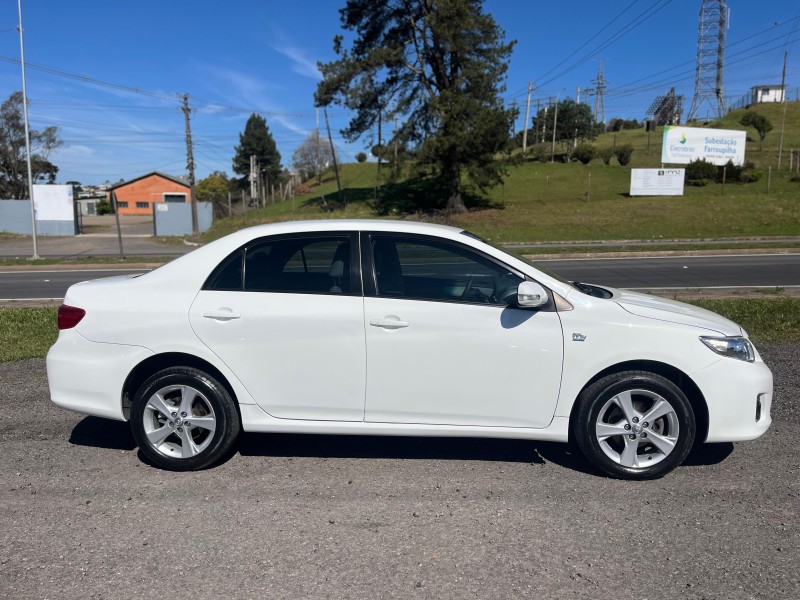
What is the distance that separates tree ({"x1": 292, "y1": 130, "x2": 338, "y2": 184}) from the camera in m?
92.9

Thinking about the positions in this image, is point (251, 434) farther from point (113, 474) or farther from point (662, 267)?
point (662, 267)

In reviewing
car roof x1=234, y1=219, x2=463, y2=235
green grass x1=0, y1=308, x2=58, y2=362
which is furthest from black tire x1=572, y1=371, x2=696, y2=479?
green grass x1=0, y1=308, x2=58, y2=362

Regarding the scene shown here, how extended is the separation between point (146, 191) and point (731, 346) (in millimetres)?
95005

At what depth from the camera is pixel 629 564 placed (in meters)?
3.25

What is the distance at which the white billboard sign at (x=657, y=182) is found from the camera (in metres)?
38.1

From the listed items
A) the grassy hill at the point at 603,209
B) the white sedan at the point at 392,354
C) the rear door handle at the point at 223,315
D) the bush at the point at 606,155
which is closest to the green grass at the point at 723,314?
the white sedan at the point at 392,354

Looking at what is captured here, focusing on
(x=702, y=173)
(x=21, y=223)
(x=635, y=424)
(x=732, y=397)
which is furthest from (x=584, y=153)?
(x=635, y=424)

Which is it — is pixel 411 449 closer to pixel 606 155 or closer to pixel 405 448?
pixel 405 448

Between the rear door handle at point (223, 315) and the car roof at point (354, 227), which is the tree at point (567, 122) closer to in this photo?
the car roof at point (354, 227)

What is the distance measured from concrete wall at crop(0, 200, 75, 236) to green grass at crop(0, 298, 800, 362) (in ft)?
120

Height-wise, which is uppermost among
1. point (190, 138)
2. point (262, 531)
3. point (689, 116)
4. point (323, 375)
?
point (689, 116)

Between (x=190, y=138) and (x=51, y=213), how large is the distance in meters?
9.99

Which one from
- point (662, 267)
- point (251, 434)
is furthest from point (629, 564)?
point (662, 267)

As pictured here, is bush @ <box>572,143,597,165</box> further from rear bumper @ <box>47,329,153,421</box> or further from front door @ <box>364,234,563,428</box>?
rear bumper @ <box>47,329,153,421</box>
